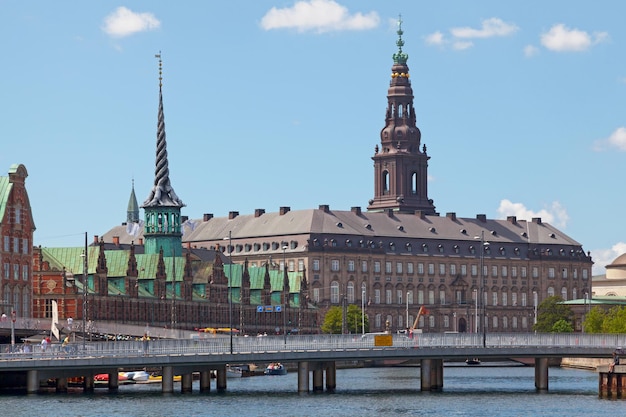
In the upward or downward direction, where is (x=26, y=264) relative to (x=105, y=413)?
upward

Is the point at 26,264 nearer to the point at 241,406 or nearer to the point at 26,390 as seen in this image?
the point at 26,390

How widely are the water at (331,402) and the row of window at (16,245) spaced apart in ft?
78.1

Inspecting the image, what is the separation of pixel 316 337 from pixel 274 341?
3.47 m

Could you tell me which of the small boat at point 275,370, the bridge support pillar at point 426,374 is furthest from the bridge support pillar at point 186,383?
the small boat at point 275,370

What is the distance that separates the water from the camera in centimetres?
11781

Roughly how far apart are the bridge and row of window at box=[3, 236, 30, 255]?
108ft

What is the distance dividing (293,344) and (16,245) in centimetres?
4815

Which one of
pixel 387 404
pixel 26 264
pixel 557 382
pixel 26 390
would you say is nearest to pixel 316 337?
pixel 387 404

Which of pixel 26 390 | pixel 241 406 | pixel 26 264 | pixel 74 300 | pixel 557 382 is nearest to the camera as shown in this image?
pixel 241 406

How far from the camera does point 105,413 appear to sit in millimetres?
116125

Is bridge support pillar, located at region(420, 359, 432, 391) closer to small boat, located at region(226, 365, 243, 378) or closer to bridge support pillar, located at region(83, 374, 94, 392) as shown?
bridge support pillar, located at region(83, 374, 94, 392)

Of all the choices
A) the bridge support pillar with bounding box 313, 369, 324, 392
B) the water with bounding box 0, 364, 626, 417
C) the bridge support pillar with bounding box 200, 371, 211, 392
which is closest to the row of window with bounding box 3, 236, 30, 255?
the water with bounding box 0, 364, 626, 417

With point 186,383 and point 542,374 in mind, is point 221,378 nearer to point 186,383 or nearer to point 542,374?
point 186,383

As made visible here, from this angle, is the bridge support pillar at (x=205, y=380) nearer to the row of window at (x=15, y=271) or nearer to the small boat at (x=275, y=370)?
the row of window at (x=15, y=271)
